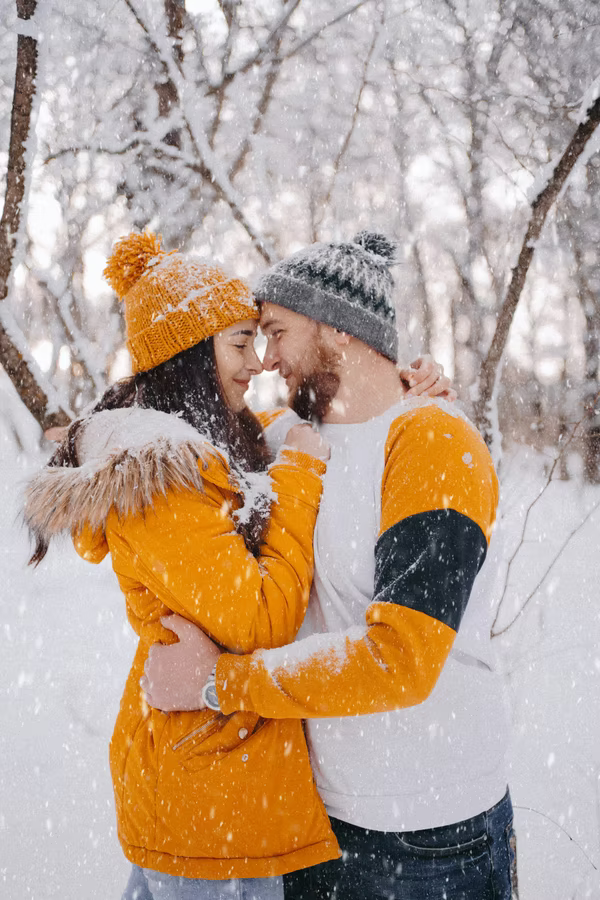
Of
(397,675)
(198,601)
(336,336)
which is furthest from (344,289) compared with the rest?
(397,675)

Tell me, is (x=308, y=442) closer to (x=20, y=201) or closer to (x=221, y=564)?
(x=221, y=564)

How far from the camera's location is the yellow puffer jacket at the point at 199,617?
4.97 feet

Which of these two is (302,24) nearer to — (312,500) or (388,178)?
(388,178)

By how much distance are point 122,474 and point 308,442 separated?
575mm

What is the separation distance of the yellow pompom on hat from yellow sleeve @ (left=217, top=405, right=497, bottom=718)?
34.7 inches

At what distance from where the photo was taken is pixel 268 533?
1677 mm

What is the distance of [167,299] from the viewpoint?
2031 mm

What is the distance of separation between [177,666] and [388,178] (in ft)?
18.6

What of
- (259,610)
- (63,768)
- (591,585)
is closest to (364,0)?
(259,610)

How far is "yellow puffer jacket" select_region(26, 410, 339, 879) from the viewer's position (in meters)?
1.51

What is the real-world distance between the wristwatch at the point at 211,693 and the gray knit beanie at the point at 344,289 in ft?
3.65

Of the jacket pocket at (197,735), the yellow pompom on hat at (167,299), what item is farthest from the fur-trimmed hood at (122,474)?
the jacket pocket at (197,735)

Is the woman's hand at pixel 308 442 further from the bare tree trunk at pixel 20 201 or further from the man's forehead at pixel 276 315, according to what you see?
the bare tree trunk at pixel 20 201

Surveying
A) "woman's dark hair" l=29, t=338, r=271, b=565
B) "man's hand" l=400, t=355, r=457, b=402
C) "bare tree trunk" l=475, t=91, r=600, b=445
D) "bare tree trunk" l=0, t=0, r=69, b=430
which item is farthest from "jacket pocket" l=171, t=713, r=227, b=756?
"bare tree trunk" l=475, t=91, r=600, b=445
